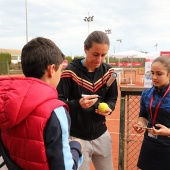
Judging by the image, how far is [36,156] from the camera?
1267 millimetres

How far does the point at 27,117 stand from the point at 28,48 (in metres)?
0.46

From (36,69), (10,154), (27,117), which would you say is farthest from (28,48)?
(10,154)

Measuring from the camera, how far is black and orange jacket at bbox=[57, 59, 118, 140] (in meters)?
2.28

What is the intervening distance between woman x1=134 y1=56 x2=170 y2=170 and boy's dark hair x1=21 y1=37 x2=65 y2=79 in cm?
130

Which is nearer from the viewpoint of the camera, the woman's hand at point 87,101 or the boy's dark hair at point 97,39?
the woman's hand at point 87,101

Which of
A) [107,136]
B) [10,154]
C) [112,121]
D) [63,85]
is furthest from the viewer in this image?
[112,121]

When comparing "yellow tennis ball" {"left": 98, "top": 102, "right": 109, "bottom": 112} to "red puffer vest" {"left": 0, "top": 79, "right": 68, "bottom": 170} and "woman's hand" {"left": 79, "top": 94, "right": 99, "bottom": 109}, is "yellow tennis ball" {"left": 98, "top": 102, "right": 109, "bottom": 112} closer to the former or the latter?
"woman's hand" {"left": 79, "top": 94, "right": 99, "bottom": 109}

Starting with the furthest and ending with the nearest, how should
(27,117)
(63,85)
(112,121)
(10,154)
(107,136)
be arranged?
(112,121) < (107,136) < (63,85) < (10,154) < (27,117)

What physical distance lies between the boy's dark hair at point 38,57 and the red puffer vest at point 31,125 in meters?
0.15

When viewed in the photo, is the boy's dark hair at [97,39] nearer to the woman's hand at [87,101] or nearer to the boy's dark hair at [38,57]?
the woman's hand at [87,101]

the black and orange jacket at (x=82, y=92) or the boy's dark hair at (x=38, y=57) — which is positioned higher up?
the boy's dark hair at (x=38, y=57)

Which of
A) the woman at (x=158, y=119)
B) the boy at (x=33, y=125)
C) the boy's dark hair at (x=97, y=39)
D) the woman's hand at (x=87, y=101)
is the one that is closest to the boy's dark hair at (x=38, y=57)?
the boy at (x=33, y=125)

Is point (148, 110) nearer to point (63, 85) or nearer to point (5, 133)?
point (63, 85)

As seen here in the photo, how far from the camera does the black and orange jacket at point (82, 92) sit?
228 centimetres
